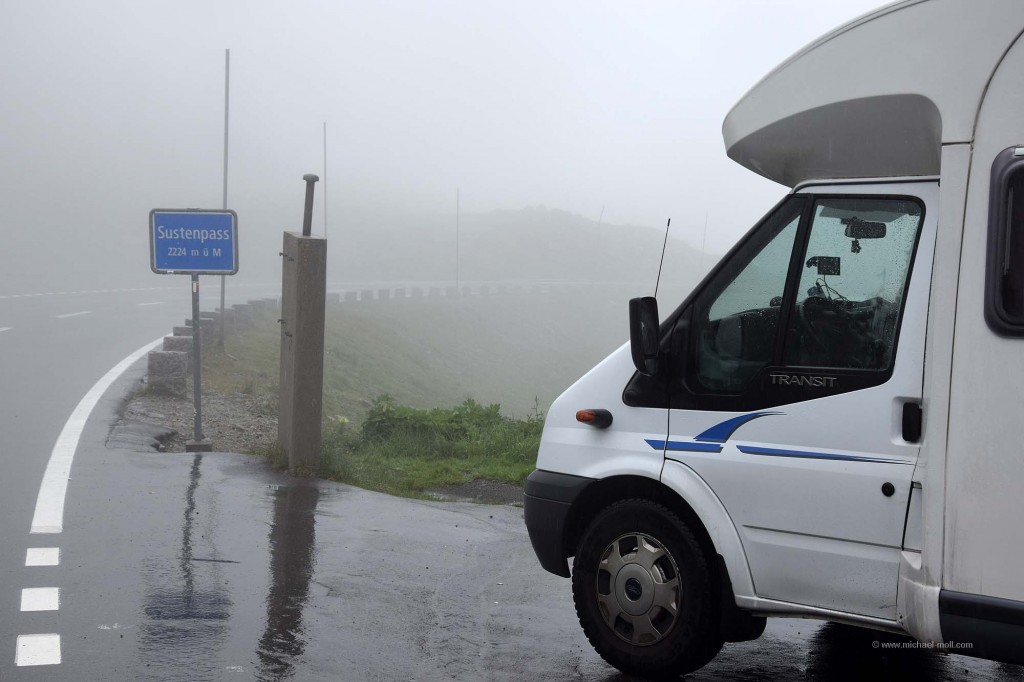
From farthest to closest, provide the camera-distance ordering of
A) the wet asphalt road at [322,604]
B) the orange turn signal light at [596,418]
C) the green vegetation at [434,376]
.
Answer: the green vegetation at [434,376] → the orange turn signal light at [596,418] → the wet asphalt road at [322,604]

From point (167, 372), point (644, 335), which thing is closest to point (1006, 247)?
point (644, 335)

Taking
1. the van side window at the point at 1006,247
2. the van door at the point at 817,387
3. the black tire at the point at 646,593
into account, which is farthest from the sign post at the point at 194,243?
the van side window at the point at 1006,247

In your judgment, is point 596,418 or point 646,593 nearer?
point 646,593

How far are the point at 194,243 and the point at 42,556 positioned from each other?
581 cm

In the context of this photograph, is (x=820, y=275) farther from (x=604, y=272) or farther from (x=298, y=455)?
(x=604, y=272)

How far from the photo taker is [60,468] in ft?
32.0

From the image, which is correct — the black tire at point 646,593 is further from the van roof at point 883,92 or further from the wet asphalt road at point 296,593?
the van roof at point 883,92

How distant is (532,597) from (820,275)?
2857 millimetres

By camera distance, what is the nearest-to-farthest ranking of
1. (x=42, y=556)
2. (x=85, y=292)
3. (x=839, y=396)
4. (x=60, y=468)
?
(x=839, y=396) → (x=42, y=556) → (x=60, y=468) → (x=85, y=292)

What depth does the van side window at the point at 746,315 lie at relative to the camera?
4.86 m

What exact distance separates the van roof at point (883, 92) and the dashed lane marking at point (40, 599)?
4346 mm

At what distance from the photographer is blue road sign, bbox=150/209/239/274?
1198 cm

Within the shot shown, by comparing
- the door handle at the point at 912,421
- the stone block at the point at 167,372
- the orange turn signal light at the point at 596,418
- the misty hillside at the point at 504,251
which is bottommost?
the stone block at the point at 167,372

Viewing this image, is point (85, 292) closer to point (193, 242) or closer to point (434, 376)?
point (434, 376)
